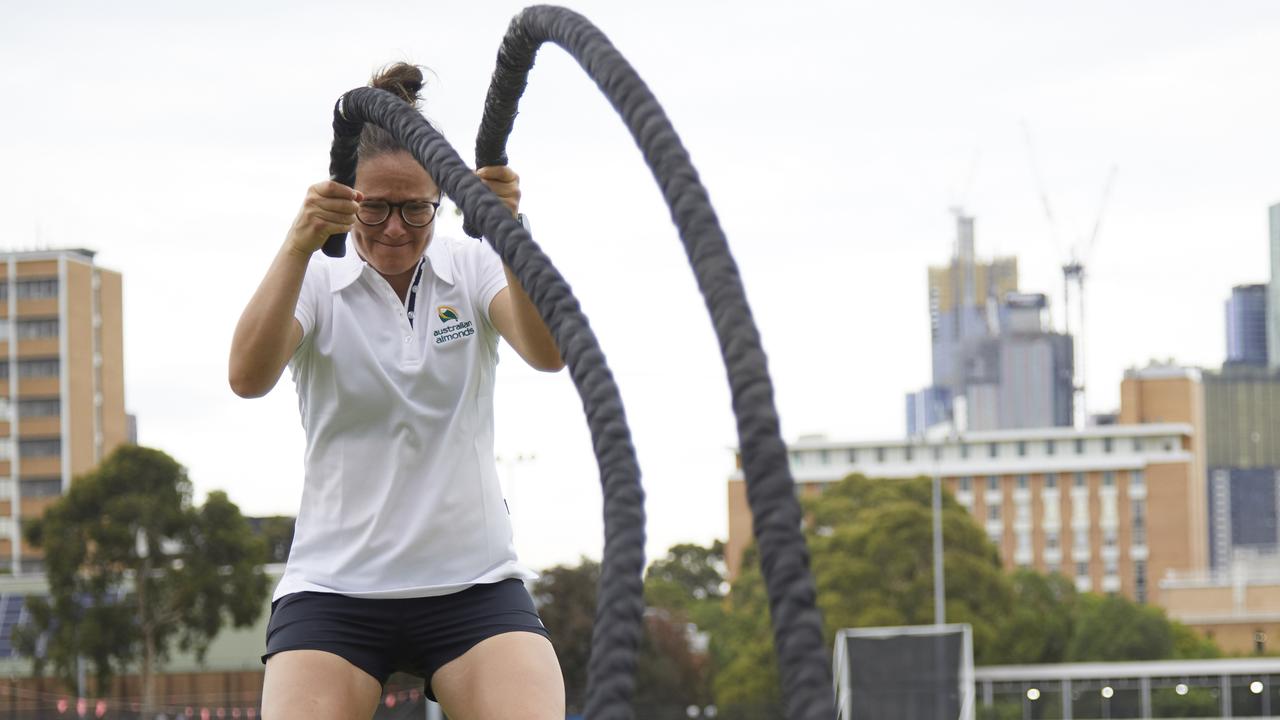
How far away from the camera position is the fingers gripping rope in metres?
1.44

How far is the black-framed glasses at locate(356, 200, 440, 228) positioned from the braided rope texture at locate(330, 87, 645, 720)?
18.9 inches

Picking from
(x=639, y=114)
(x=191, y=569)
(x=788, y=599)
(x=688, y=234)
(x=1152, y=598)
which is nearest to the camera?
(x=788, y=599)

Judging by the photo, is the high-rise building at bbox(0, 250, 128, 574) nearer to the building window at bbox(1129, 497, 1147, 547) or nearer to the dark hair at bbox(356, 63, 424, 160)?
the building window at bbox(1129, 497, 1147, 547)

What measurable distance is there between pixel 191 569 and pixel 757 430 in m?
41.7

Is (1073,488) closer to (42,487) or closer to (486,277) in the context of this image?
(42,487)

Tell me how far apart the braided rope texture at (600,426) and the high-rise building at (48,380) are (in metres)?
84.8

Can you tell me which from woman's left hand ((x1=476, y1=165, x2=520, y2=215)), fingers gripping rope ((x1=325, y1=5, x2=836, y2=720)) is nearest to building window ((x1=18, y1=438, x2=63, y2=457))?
woman's left hand ((x1=476, y1=165, x2=520, y2=215))

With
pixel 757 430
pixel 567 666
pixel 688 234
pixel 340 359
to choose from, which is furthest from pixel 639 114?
pixel 567 666

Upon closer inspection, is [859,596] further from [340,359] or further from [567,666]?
[340,359]

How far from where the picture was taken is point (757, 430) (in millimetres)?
1513

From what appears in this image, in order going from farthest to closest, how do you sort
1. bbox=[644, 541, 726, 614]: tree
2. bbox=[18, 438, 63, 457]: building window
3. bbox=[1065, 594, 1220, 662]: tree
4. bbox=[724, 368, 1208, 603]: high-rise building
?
bbox=[724, 368, 1208, 603]: high-rise building < bbox=[644, 541, 726, 614]: tree < bbox=[18, 438, 63, 457]: building window < bbox=[1065, 594, 1220, 662]: tree

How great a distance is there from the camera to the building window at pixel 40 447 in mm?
83188

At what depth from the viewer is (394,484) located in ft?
9.12

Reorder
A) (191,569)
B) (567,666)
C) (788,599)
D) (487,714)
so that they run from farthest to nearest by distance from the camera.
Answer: (567,666)
(191,569)
(487,714)
(788,599)
